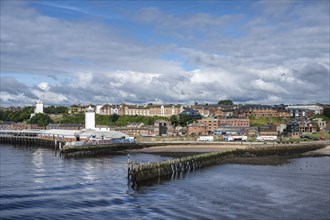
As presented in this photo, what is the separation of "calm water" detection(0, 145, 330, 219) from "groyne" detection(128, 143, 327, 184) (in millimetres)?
1717

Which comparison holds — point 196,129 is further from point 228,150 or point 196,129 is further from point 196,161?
point 196,161

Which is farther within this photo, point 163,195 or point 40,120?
point 40,120

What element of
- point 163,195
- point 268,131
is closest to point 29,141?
point 268,131

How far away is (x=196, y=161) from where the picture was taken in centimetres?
5256

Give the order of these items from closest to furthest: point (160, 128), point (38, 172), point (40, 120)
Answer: point (38, 172) → point (160, 128) → point (40, 120)

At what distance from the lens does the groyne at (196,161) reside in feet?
130

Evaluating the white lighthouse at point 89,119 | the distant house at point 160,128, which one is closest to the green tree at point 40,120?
the distant house at point 160,128

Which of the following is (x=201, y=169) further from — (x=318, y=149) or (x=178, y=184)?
(x=318, y=149)

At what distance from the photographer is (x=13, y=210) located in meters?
27.3

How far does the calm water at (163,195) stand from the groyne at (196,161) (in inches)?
67.6

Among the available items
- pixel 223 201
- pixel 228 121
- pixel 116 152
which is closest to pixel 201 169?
pixel 223 201

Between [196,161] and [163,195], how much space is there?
64.9 feet

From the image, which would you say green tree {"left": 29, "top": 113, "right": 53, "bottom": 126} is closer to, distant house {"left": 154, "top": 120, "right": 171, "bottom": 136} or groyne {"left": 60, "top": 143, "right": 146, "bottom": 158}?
distant house {"left": 154, "top": 120, "right": 171, "bottom": 136}

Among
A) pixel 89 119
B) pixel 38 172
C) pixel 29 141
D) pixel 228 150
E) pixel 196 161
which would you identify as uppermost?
pixel 89 119
